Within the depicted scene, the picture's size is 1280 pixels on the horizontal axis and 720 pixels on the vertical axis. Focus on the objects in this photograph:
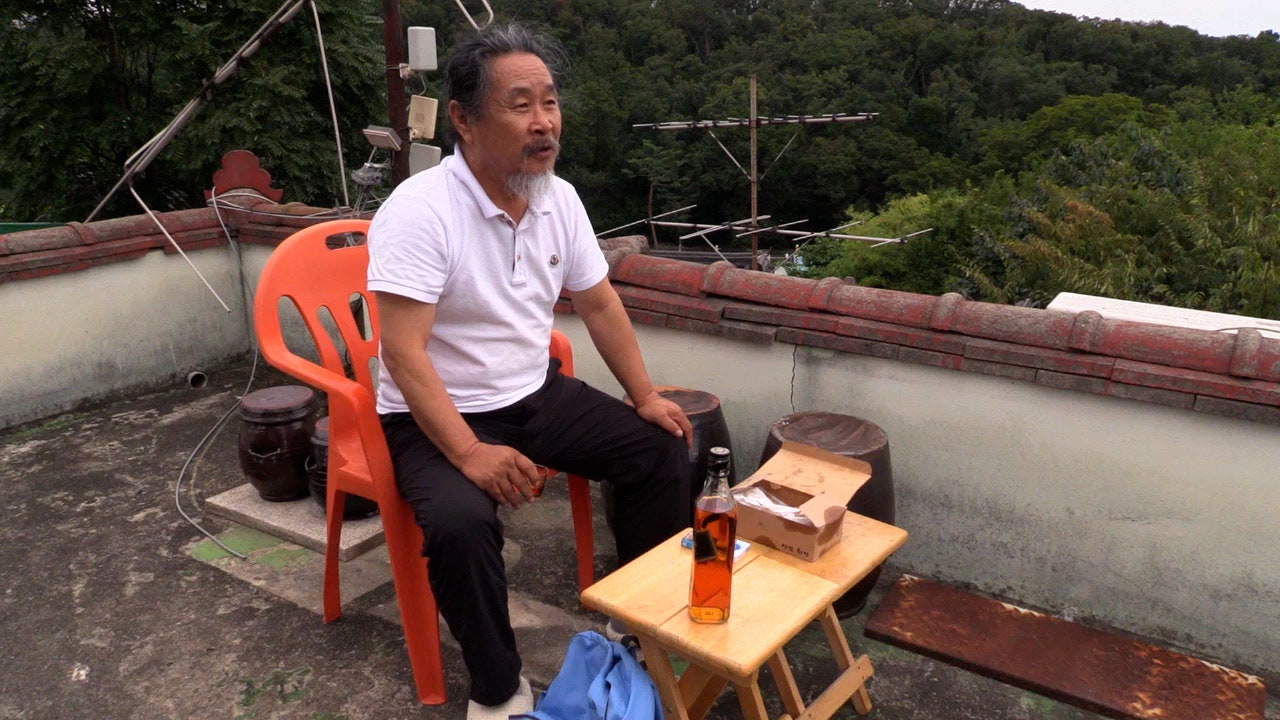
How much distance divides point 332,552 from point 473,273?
1.02 metres

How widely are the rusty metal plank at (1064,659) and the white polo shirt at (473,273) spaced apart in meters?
1.41

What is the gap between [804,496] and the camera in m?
2.36

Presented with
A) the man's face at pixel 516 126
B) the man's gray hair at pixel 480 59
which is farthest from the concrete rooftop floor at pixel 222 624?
the man's gray hair at pixel 480 59

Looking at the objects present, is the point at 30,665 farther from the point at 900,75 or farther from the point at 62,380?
the point at 900,75

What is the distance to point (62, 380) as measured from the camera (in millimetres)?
4574

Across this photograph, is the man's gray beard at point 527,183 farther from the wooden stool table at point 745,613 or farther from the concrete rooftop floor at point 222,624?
the concrete rooftop floor at point 222,624

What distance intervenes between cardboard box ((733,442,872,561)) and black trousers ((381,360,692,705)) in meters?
0.30

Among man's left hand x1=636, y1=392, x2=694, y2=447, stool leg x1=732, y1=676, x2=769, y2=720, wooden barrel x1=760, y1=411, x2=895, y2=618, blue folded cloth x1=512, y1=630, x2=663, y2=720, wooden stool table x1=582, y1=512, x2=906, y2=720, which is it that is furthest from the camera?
wooden barrel x1=760, y1=411, x2=895, y2=618

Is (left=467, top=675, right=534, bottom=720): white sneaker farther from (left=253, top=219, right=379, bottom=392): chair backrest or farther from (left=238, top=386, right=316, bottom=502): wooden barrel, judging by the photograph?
(left=238, top=386, right=316, bottom=502): wooden barrel

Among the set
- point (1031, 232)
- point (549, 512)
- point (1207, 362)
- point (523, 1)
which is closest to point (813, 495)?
point (1207, 362)

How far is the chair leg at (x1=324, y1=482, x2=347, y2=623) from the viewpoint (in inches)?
106

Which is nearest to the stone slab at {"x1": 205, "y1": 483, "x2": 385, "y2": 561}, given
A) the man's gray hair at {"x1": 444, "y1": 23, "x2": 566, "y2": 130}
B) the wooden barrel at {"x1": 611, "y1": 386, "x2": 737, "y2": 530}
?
the wooden barrel at {"x1": 611, "y1": 386, "x2": 737, "y2": 530}

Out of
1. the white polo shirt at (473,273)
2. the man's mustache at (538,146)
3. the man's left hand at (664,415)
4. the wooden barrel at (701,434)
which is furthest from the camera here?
the wooden barrel at (701,434)

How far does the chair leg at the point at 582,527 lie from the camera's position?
2.88 meters
